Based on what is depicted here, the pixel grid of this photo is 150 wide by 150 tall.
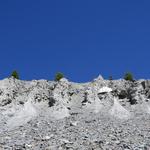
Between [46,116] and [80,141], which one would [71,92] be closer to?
[46,116]

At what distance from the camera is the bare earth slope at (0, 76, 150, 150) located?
99.9ft

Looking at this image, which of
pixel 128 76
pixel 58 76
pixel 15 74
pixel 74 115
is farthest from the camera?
pixel 15 74

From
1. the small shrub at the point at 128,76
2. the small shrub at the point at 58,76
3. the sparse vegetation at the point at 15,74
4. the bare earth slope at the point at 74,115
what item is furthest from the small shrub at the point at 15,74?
the small shrub at the point at 128,76

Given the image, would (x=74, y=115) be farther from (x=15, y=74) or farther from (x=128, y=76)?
(x=15, y=74)

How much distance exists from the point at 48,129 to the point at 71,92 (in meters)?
12.9

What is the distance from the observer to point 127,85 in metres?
48.9

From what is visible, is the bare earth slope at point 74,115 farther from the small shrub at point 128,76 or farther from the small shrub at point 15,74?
the small shrub at point 15,74

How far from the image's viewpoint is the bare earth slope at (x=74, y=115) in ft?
99.9

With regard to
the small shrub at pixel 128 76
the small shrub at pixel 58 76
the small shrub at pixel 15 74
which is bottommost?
the small shrub at pixel 128 76

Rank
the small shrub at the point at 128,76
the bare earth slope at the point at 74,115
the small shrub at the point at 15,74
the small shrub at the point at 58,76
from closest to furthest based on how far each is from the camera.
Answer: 1. the bare earth slope at the point at 74,115
2. the small shrub at the point at 128,76
3. the small shrub at the point at 58,76
4. the small shrub at the point at 15,74

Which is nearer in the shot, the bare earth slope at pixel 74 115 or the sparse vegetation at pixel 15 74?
the bare earth slope at pixel 74 115

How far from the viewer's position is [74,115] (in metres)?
39.6

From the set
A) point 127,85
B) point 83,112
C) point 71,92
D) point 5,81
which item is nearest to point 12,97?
point 5,81

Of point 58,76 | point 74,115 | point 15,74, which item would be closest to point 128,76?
point 58,76
